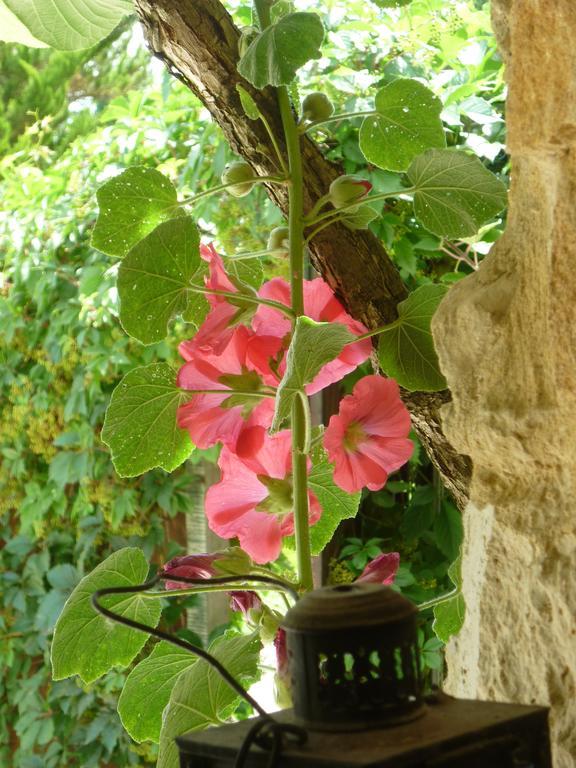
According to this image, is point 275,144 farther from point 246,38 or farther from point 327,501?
point 327,501

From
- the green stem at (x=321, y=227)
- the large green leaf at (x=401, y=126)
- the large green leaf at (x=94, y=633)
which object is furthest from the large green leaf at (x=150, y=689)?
the large green leaf at (x=401, y=126)

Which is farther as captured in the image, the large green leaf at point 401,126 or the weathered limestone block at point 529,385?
the large green leaf at point 401,126

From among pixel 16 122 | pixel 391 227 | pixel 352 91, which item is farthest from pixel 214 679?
pixel 16 122

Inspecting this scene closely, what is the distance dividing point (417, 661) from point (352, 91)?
1.49 m

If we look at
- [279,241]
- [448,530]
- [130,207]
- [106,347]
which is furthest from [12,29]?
[106,347]

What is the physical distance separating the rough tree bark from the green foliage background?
0.93m

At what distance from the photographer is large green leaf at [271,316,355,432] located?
60cm

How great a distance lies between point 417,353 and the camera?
30.1 inches

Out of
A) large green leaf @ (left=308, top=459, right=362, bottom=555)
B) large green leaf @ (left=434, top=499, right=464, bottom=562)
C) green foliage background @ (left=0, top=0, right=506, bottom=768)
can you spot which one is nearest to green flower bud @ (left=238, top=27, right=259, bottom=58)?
large green leaf @ (left=308, top=459, right=362, bottom=555)

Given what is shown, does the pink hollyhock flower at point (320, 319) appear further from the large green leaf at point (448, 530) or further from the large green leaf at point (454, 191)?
the large green leaf at point (448, 530)

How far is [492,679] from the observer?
0.61m

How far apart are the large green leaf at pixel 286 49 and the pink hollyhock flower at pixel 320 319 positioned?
164 mm

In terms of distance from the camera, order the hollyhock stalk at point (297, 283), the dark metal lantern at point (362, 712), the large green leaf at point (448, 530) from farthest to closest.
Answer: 1. the large green leaf at point (448, 530)
2. the hollyhock stalk at point (297, 283)
3. the dark metal lantern at point (362, 712)

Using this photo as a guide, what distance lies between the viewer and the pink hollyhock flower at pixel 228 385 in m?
0.74
